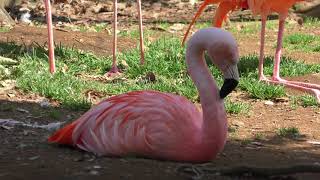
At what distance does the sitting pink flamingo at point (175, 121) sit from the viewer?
337cm

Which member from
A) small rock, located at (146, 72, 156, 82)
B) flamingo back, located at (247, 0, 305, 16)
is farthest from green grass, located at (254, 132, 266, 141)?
flamingo back, located at (247, 0, 305, 16)

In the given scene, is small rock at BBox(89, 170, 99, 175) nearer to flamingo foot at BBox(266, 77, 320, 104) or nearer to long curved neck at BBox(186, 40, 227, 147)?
long curved neck at BBox(186, 40, 227, 147)

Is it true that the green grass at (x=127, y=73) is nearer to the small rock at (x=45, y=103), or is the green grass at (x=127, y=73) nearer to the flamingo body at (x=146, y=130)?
the small rock at (x=45, y=103)

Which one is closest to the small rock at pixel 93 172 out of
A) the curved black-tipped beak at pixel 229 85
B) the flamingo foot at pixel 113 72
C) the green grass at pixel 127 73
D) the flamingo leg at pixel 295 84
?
the curved black-tipped beak at pixel 229 85

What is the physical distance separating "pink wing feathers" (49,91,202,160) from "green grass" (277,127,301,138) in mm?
1162

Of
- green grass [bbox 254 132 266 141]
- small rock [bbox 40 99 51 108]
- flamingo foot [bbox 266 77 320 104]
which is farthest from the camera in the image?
flamingo foot [bbox 266 77 320 104]

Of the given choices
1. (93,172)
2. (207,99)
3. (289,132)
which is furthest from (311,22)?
(93,172)

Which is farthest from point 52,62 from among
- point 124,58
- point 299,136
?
point 299,136

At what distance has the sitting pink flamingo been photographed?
3373 mm

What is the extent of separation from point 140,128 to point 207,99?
391mm

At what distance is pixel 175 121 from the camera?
134 inches

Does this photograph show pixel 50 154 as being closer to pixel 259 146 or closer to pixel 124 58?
pixel 259 146

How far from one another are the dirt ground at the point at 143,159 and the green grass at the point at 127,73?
0.12 meters

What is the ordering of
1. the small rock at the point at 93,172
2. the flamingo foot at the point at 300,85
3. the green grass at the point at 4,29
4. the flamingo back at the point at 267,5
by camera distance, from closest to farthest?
the small rock at the point at 93,172
the flamingo foot at the point at 300,85
the flamingo back at the point at 267,5
the green grass at the point at 4,29
